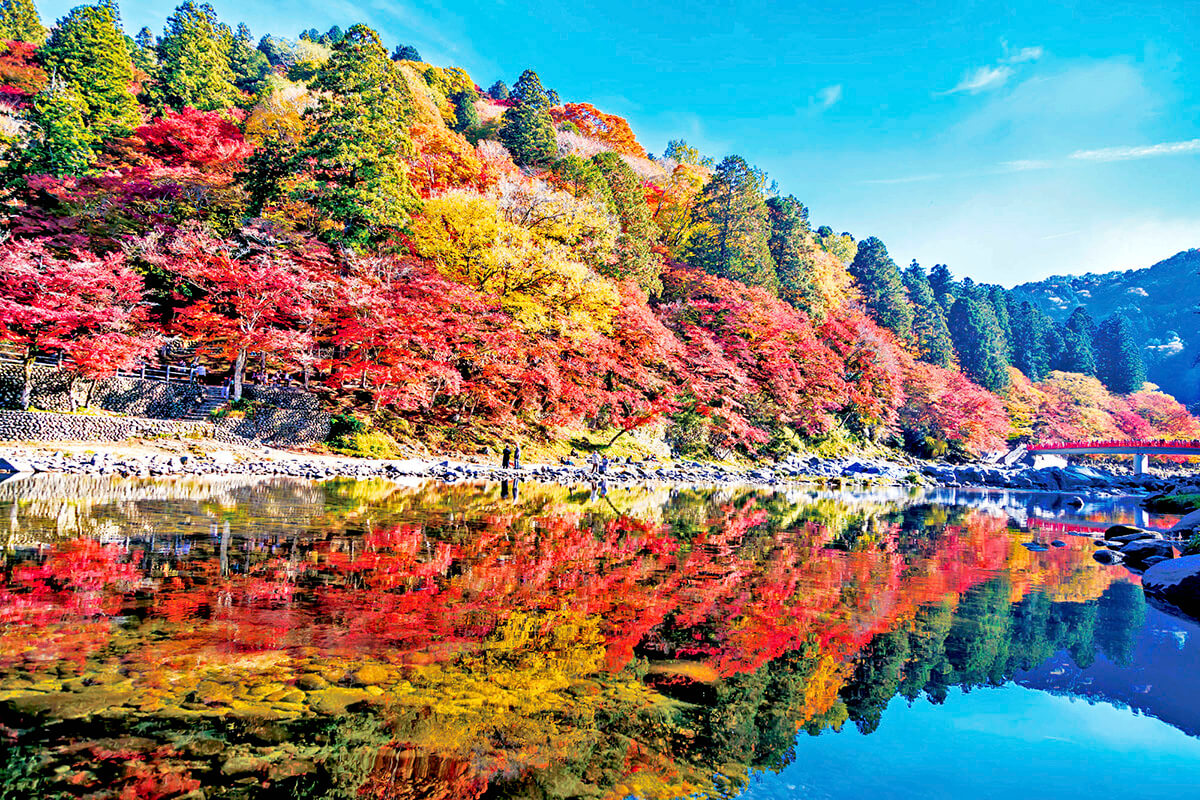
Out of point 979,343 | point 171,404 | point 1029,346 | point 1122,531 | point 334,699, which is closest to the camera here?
point 334,699

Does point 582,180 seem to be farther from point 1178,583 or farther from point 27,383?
point 1178,583

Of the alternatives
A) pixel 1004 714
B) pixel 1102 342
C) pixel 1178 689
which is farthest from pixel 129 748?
pixel 1102 342

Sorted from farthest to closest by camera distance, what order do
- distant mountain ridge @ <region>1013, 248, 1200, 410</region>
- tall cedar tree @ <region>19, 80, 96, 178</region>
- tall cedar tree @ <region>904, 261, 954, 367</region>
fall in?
distant mountain ridge @ <region>1013, 248, 1200, 410</region>
tall cedar tree @ <region>904, 261, 954, 367</region>
tall cedar tree @ <region>19, 80, 96, 178</region>

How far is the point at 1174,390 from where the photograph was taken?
319 ft

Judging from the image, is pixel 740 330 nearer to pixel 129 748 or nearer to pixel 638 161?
pixel 638 161

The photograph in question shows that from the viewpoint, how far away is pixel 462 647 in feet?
13.5

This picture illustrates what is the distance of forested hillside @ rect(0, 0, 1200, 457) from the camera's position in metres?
20.4

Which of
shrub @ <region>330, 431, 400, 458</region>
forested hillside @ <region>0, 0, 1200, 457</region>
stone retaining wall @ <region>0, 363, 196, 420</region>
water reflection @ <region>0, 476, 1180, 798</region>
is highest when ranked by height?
forested hillside @ <region>0, 0, 1200, 457</region>

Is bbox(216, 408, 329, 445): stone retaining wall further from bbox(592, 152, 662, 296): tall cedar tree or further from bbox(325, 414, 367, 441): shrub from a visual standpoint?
bbox(592, 152, 662, 296): tall cedar tree

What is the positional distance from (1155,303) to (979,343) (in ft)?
320

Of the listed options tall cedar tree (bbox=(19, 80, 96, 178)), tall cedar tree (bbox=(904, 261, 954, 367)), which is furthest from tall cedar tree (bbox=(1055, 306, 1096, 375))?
tall cedar tree (bbox=(19, 80, 96, 178))

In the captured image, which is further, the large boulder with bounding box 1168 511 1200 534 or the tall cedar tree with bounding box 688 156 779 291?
the tall cedar tree with bounding box 688 156 779 291

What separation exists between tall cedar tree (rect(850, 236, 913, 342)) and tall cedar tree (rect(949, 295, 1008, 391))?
9.38 m

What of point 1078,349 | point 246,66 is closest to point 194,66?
point 246,66
